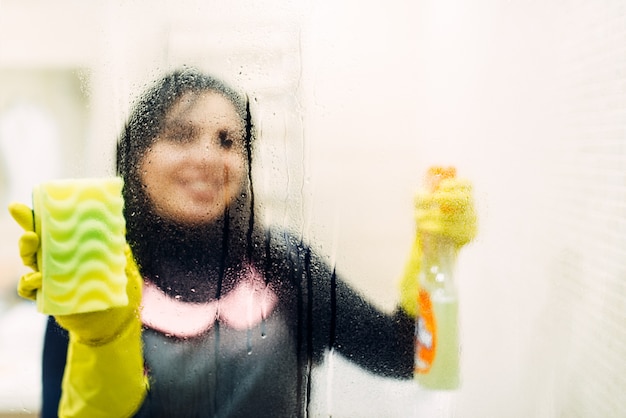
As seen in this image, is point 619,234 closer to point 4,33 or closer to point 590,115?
point 590,115

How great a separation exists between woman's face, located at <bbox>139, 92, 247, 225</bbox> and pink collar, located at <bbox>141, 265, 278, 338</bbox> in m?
0.09

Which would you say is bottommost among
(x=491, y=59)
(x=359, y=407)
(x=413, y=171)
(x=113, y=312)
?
(x=359, y=407)

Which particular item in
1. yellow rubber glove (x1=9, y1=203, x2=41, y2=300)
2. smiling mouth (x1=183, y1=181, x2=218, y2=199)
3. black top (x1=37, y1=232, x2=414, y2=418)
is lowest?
black top (x1=37, y1=232, x2=414, y2=418)

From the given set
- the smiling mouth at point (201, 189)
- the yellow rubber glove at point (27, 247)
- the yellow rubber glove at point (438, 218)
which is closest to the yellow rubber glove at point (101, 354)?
the yellow rubber glove at point (27, 247)

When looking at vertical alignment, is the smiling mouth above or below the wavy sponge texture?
above

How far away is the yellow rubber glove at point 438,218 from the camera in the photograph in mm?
664

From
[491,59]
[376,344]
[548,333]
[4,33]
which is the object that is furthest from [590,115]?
[4,33]

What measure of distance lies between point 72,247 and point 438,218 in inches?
16.7

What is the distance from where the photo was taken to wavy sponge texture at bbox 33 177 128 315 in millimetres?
570

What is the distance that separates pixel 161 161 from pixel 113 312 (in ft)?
0.62

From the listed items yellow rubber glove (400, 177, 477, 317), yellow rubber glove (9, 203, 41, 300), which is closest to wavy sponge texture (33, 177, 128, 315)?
yellow rubber glove (9, 203, 41, 300)

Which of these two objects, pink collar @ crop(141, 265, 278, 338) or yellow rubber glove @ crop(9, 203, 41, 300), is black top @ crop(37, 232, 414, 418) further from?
yellow rubber glove @ crop(9, 203, 41, 300)

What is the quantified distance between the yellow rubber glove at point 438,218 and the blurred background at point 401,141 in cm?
1

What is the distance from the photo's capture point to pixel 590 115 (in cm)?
68
